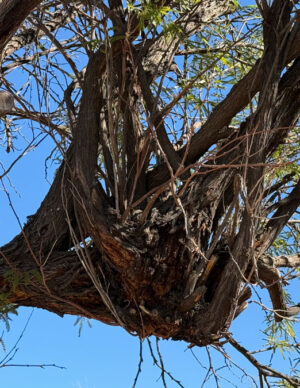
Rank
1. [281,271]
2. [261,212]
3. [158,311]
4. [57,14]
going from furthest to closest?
[57,14], [281,271], [261,212], [158,311]

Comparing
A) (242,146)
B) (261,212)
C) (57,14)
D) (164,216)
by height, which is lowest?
(164,216)

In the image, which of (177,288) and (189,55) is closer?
(177,288)

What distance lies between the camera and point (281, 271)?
354cm

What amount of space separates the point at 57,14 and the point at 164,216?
8.66ft

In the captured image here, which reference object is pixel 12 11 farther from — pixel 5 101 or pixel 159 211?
pixel 159 211

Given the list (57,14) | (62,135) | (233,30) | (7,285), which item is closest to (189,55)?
(233,30)

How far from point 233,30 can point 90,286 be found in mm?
2292

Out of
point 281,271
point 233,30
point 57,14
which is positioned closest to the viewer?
point 281,271

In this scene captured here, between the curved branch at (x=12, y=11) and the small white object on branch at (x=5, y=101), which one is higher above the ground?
the curved branch at (x=12, y=11)

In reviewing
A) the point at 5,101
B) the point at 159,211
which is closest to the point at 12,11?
the point at 5,101

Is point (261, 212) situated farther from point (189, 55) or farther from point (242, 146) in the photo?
point (189, 55)

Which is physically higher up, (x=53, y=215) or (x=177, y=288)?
(x=53, y=215)

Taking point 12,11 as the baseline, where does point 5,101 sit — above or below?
below

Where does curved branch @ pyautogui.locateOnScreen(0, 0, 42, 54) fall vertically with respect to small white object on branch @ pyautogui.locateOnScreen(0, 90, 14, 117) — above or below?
above
